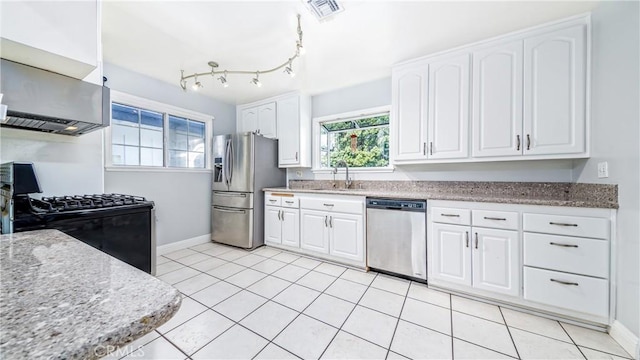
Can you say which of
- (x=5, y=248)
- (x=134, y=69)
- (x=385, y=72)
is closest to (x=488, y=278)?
(x=385, y=72)

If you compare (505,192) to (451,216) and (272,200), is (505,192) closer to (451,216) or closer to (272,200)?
(451,216)

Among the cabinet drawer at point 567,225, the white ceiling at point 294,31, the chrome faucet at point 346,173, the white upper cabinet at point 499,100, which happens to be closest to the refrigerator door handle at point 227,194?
the chrome faucet at point 346,173

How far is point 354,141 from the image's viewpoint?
3455 millimetres

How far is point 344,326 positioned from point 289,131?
2735 millimetres

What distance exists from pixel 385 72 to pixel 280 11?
1585 mm

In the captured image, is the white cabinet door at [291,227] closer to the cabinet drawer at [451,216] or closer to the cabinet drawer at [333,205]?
the cabinet drawer at [333,205]

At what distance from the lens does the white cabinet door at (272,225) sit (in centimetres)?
329

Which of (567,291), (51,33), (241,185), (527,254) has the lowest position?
(567,291)


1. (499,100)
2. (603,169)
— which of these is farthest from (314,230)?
(603,169)

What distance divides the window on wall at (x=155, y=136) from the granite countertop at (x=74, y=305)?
112 inches

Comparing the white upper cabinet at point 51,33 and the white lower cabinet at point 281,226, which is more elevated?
the white upper cabinet at point 51,33

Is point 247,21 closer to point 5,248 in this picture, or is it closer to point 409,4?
point 409,4

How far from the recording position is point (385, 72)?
2932 mm

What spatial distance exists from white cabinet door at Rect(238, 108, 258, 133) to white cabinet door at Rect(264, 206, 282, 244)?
152 cm
